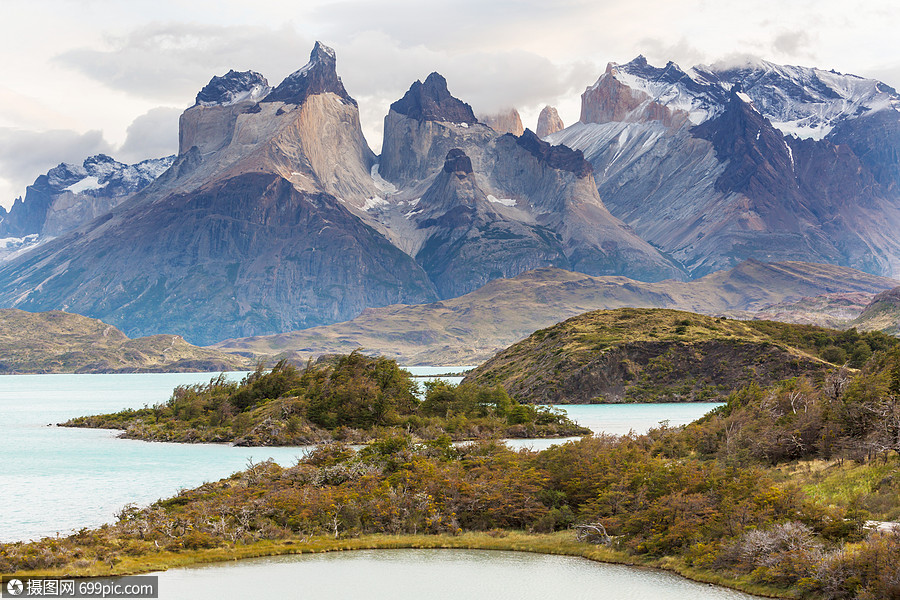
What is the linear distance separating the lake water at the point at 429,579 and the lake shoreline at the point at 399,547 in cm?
62

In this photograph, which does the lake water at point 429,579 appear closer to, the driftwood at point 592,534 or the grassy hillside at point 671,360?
the driftwood at point 592,534

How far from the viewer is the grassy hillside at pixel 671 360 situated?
13375 centimetres

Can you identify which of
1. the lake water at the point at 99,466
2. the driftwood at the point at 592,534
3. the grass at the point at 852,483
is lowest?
the lake water at the point at 99,466

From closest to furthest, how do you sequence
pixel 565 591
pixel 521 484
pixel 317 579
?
1. pixel 565 591
2. pixel 317 579
3. pixel 521 484

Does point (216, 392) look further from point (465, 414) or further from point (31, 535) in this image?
point (31, 535)

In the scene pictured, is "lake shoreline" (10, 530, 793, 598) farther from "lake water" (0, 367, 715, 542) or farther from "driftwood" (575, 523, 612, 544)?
"lake water" (0, 367, 715, 542)

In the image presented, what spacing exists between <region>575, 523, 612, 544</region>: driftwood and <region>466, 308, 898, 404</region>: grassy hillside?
8703 cm

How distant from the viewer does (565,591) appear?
35.8m

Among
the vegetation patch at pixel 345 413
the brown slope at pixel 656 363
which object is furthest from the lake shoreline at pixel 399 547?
the brown slope at pixel 656 363

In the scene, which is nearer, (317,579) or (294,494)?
(317,579)

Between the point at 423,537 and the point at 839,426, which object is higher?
the point at 839,426

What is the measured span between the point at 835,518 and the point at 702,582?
19.6 ft

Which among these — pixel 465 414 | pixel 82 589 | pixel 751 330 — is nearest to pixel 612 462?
pixel 82 589

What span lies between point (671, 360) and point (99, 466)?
3641 inches
